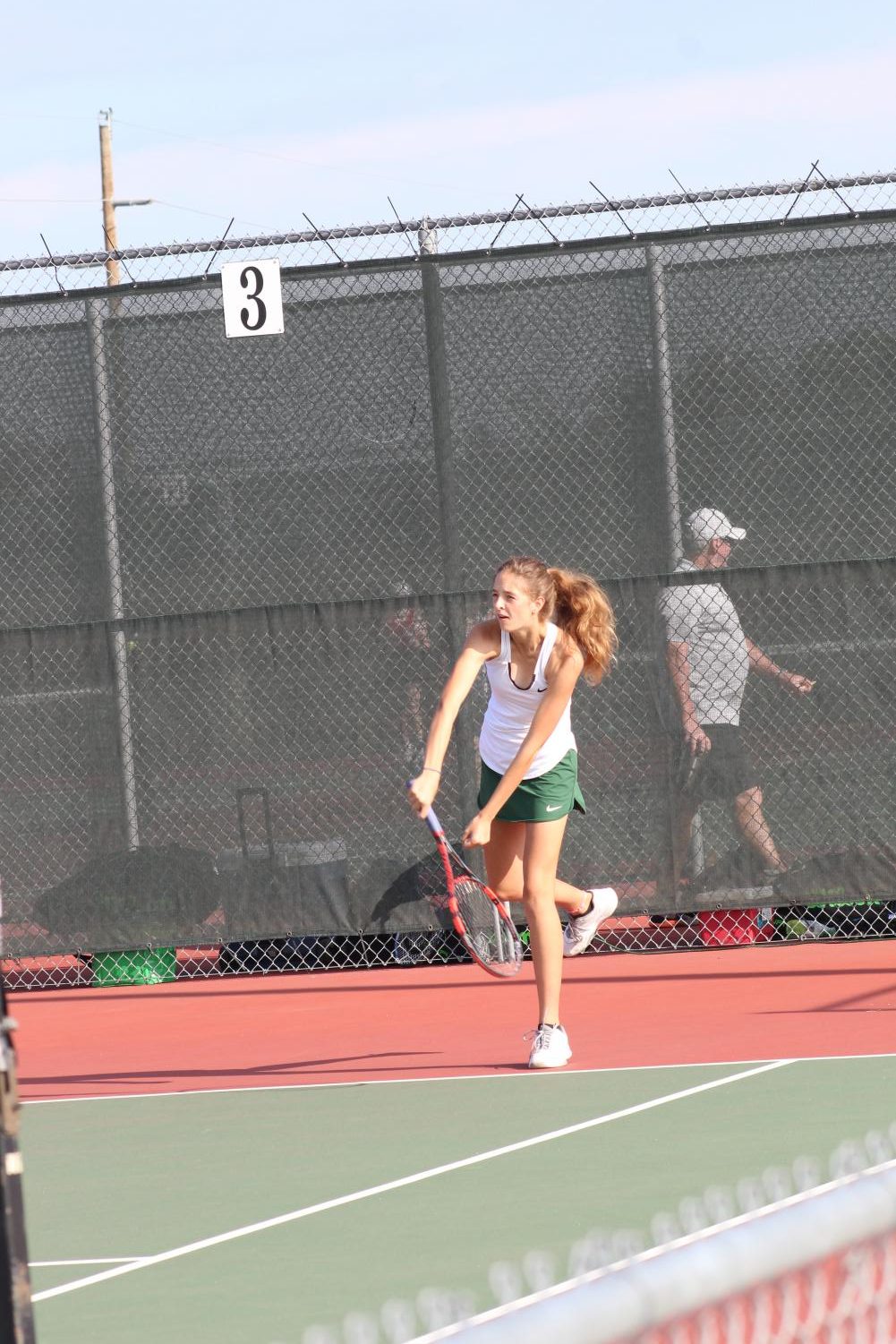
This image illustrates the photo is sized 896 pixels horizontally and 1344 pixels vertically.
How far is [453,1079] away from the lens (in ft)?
20.5

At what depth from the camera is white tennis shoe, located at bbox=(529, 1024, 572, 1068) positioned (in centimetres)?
627

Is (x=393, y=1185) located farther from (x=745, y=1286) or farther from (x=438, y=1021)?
(x=745, y=1286)

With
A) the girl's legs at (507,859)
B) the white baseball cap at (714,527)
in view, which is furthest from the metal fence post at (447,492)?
the girl's legs at (507,859)

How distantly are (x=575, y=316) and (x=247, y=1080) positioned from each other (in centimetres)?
349

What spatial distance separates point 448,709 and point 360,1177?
160 centimetres

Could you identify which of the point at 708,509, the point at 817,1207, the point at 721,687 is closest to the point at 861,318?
the point at 708,509

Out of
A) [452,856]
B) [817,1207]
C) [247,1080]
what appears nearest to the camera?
[817,1207]

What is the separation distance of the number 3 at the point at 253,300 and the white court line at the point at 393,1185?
4000 millimetres

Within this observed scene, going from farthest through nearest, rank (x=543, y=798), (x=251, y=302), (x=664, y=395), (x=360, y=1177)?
(x=251, y=302) → (x=664, y=395) → (x=543, y=798) → (x=360, y=1177)

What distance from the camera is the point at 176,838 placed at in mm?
8781

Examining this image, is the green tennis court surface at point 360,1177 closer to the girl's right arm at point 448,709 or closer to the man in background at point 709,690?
the girl's right arm at point 448,709

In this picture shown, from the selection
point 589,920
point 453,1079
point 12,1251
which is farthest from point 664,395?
point 12,1251

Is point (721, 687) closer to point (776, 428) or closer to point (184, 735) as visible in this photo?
point (776, 428)

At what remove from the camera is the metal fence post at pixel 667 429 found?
840 centimetres
